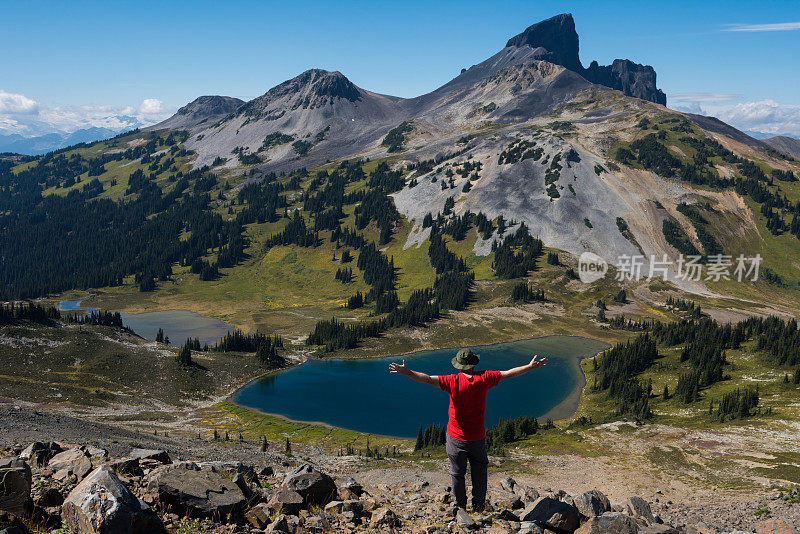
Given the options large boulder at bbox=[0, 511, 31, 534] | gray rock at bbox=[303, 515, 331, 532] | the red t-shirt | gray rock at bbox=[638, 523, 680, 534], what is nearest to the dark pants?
the red t-shirt

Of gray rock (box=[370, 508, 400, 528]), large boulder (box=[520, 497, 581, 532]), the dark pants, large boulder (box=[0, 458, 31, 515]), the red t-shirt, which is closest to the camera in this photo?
large boulder (box=[0, 458, 31, 515])

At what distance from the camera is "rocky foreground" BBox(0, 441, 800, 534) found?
11445 millimetres

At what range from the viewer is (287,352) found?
134m

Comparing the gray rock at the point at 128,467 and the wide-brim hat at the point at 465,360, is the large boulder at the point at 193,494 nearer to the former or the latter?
the gray rock at the point at 128,467

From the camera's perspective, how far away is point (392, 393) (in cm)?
10712

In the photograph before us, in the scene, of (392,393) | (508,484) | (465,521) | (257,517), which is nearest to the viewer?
(257,517)

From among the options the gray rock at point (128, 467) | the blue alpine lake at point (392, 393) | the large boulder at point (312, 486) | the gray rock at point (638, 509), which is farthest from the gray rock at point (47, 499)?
the blue alpine lake at point (392, 393)

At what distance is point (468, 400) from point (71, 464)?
16033 mm

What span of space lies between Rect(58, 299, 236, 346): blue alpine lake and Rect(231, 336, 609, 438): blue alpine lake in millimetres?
44754

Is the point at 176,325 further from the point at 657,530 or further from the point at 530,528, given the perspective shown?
the point at 657,530

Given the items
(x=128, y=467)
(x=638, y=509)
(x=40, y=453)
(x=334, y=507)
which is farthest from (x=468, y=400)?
(x=40, y=453)

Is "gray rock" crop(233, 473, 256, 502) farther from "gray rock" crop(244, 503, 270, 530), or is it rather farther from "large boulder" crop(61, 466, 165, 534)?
"large boulder" crop(61, 466, 165, 534)

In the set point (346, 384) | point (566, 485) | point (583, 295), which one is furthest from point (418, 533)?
point (583, 295)

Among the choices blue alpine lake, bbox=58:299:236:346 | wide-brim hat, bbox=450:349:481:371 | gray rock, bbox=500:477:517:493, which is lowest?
blue alpine lake, bbox=58:299:236:346
